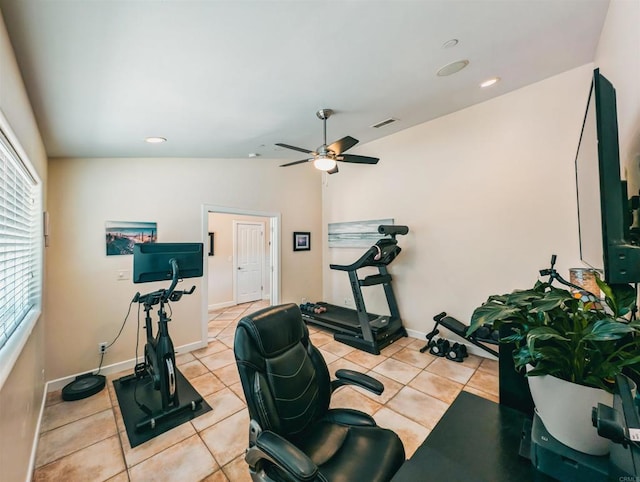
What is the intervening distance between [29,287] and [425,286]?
4.37 meters

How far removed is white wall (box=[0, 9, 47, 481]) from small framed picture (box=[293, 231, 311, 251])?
3544 mm

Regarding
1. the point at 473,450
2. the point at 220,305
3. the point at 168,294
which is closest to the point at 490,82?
the point at 473,450

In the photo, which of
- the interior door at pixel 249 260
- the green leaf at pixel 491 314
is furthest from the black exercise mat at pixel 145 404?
the interior door at pixel 249 260

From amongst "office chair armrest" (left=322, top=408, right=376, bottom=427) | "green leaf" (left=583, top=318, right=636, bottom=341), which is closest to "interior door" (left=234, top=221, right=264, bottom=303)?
"office chair armrest" (left=322, top=408, right=376, bottom=427)

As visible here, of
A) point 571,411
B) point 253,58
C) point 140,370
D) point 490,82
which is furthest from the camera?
point 140,370

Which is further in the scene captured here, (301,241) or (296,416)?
(301,241)

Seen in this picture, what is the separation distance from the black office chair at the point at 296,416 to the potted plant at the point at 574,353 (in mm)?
740

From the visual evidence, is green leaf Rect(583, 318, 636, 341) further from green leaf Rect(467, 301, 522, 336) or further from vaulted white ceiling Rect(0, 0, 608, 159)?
vaulted white ceiling Rect(0, 0, 608, 159)

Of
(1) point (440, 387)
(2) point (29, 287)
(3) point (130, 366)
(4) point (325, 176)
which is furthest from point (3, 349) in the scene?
(4) point (325, 176)

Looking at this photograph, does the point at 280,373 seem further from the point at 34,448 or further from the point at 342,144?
the point at 342,144

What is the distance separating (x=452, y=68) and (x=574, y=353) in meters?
2.45

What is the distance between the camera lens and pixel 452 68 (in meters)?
2.34

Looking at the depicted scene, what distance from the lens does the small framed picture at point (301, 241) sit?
5129 millimetres

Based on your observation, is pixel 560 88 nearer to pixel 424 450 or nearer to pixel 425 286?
pixel 425 286
